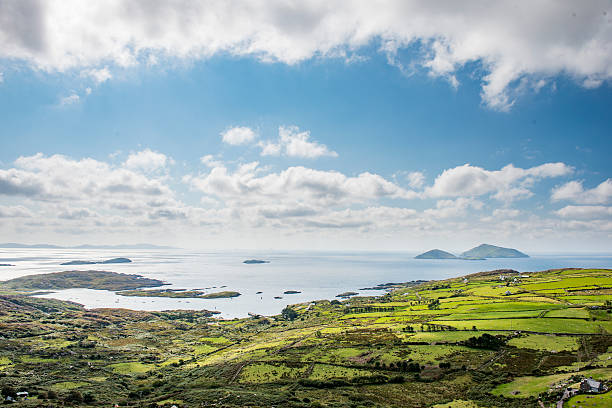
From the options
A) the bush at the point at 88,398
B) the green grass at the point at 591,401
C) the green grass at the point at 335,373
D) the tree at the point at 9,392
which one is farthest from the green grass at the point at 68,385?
the green grass at the point at 591,401

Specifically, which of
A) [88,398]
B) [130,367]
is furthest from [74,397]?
[130,367]

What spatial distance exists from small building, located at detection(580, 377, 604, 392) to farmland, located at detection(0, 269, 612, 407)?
1377 mm

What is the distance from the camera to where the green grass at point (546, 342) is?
51856 mm

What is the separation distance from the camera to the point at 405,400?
41.8m

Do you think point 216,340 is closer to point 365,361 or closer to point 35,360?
point 35,360

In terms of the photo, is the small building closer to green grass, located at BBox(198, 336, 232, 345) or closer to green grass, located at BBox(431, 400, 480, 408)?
green grass, located at BBox(431, 400, 480, 408)

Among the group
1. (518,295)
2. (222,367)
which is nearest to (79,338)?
(222,367)

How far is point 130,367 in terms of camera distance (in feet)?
229

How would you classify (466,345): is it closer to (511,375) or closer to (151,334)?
(511,375)

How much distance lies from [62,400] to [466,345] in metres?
66.4

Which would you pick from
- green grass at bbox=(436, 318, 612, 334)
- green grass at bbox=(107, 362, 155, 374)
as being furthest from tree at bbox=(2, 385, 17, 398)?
green grass at bbox=(436, 318, 612, 334)

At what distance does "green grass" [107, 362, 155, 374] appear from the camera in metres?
66.9

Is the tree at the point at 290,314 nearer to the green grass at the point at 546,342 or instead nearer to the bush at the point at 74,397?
the green grass at the point at 546,342

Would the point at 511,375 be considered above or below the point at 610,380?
below
